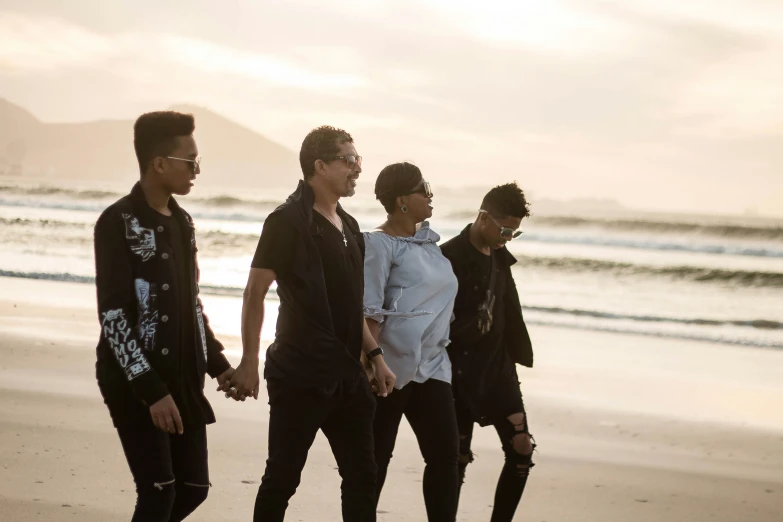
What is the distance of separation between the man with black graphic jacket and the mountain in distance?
110 m

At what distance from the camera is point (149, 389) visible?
320 cm

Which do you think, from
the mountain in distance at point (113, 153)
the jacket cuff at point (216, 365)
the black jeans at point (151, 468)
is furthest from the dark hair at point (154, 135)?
the mountain in distance at point (113, 153)

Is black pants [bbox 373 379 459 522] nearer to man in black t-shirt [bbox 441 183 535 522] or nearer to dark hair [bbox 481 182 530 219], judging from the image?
man in black t-shirt [bbox 441 183 535 522]

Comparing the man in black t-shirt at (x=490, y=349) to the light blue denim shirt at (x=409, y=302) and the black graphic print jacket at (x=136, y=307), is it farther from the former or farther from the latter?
the black graphic print jacket at (x=136, y=307)

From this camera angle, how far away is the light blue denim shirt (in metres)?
4.36

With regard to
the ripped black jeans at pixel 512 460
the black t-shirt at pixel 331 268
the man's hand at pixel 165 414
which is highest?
the black t-shirt at pixel 331 268

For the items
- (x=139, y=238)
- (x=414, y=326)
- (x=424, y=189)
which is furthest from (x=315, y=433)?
(x=424, y=189)

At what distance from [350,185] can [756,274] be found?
79.5ft

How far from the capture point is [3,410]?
284 inches

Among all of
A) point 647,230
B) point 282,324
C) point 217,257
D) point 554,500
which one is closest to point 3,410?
point 554,500

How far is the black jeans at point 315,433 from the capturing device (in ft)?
12.2

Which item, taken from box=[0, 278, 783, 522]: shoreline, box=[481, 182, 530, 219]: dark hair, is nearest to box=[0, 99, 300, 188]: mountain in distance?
box=[0, 278, 783, 522]: shoreline

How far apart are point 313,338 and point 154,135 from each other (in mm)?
867

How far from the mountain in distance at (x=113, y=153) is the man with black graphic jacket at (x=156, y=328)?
110 metres
